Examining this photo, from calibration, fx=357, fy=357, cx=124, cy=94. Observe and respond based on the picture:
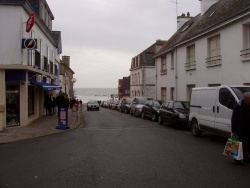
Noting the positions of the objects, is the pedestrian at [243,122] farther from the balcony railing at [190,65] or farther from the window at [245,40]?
the balcony railing at [190,65]

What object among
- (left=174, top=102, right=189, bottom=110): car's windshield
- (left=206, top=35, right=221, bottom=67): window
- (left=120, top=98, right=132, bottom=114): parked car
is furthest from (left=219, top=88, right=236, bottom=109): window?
(left=120, top=98, right=132, bottom=114): parked car

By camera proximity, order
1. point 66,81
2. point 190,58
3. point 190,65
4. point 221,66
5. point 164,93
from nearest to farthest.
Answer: point 221,66, point 190,65, point 190,58, point 66,81, point 164,93

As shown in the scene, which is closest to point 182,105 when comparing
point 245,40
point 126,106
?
point 245,40

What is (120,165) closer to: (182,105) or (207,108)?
(207,108)

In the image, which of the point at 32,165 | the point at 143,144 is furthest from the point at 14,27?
the point at 32,165

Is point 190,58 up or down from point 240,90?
up

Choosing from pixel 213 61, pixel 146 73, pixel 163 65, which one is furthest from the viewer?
pixel 146 73

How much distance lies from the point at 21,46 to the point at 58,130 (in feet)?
14.4

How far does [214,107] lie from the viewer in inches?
498

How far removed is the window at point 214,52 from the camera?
20209 millimetres

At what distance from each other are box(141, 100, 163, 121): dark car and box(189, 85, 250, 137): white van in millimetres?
8540

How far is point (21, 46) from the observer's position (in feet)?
56.0

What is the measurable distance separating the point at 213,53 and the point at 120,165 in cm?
1434

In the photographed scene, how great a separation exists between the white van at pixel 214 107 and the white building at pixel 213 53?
385 centimetres
